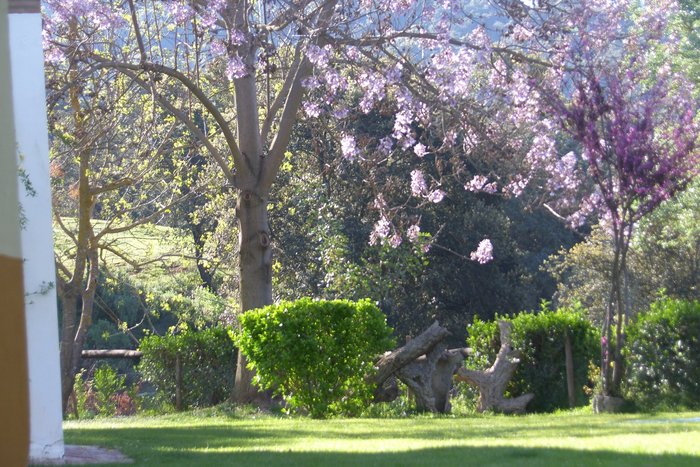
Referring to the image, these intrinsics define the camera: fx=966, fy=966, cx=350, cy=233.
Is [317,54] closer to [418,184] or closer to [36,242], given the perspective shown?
[418,184]

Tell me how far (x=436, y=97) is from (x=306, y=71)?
2.30 m

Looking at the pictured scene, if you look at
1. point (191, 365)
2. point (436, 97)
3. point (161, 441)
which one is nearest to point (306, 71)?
point (436, 97)

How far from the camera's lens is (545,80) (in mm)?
13195

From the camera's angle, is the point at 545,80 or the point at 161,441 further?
the point at 545,80

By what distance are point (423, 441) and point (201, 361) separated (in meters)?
9.56

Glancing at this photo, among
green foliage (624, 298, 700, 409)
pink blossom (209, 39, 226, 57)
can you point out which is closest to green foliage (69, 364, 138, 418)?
pink blossom (209, 39, 226, 57)

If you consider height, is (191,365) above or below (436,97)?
below

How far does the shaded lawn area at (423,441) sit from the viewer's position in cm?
690

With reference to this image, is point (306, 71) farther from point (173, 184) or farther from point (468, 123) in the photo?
point (173, 184)

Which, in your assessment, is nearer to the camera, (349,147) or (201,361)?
(349,147)

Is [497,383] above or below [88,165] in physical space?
below

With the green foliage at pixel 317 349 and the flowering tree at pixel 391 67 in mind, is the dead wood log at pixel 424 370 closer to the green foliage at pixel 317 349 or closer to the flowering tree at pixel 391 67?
the green foliage at pixel 317 349

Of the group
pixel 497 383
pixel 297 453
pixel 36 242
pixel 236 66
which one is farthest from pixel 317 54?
pixel 497 383

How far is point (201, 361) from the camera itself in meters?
A: 17.7
